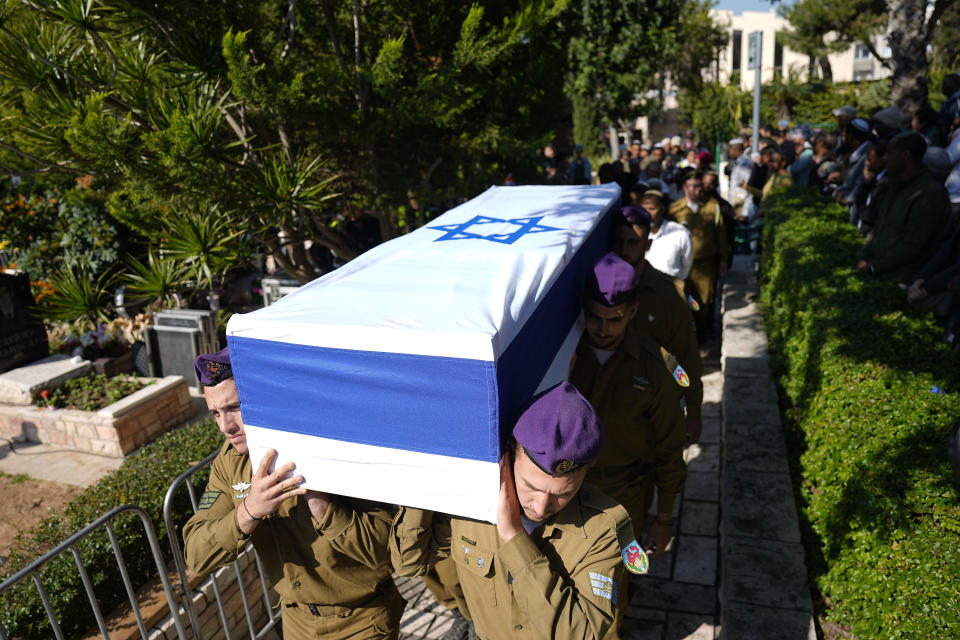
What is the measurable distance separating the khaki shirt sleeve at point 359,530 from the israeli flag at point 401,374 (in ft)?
0.85

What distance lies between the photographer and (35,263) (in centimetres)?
1059

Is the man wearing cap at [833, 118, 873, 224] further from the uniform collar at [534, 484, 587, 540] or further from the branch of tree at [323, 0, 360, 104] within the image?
the uniform collar at [534, 484, 587, 540]

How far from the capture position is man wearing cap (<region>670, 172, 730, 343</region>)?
714cm

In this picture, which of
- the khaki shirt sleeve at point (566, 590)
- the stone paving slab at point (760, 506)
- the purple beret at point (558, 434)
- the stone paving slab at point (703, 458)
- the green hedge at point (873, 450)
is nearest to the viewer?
the purple beret at point (558, 434)

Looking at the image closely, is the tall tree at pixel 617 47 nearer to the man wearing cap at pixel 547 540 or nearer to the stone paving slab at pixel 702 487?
the stone paving slab at pixel 702 487

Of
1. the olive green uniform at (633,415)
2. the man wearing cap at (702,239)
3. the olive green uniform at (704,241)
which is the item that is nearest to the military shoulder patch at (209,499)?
the olive green uniform at (633,415)

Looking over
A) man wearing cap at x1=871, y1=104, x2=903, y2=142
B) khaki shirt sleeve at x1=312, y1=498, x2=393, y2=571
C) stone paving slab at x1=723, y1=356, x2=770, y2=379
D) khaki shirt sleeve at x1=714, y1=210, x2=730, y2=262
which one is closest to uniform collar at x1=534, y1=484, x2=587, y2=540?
khaki shirt sleeve at x1=312, y1=498, x2=393, y2=571

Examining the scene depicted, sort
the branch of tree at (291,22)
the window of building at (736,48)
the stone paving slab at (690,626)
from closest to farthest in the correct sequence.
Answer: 1. the stone paving slab at (690,626)
2. the branch of tree at (291,22)
3. the window of building at (736,48)

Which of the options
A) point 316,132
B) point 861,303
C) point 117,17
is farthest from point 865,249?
point 117,17

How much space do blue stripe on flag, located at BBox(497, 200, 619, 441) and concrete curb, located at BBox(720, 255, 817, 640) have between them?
1.44m

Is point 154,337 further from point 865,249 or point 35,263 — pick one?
point 865,249

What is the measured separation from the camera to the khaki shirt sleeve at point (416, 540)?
244cm

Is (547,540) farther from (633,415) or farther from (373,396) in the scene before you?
(633,415)

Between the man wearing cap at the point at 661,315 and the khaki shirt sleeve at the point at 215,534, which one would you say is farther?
the man wearing cap at the point at 661,315
